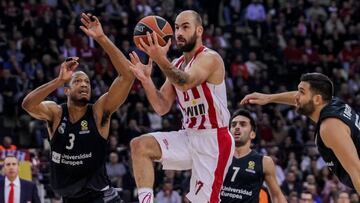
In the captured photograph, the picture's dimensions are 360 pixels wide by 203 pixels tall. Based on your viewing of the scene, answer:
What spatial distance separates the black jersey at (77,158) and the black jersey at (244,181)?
5.33 feet

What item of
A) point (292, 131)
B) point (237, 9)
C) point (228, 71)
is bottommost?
point (292, 131)

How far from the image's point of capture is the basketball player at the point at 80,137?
9.52 metres

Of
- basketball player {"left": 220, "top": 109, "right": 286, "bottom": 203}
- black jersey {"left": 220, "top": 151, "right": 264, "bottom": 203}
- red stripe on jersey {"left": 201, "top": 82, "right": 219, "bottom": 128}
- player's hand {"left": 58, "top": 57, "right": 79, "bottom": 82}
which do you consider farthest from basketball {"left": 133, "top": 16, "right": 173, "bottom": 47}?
black jersey {"left": 220, "top": 151, "right": 264, "bottom": 203}

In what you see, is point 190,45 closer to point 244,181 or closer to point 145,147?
point 145,147

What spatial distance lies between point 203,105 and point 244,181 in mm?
1997

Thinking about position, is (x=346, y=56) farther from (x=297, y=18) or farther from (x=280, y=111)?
(x=280, y=111)

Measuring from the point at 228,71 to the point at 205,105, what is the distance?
14.3 meters

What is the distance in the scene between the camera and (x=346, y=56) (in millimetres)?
25062

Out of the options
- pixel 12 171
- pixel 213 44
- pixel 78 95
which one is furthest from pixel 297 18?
pixel 78 95

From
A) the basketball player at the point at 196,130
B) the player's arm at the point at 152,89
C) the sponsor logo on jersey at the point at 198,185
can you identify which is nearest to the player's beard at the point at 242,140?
the basketball player at the point at 196,130

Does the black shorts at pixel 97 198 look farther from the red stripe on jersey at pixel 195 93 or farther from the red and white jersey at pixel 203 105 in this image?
the red stripe on jersey at pixel 195 93

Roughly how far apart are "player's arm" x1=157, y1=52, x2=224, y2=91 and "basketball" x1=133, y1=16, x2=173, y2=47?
1.37 ft

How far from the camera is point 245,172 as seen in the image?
10.5 meters

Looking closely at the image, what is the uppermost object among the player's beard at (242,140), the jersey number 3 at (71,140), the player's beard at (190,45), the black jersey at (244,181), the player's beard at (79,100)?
the player's beard at (190,45)
